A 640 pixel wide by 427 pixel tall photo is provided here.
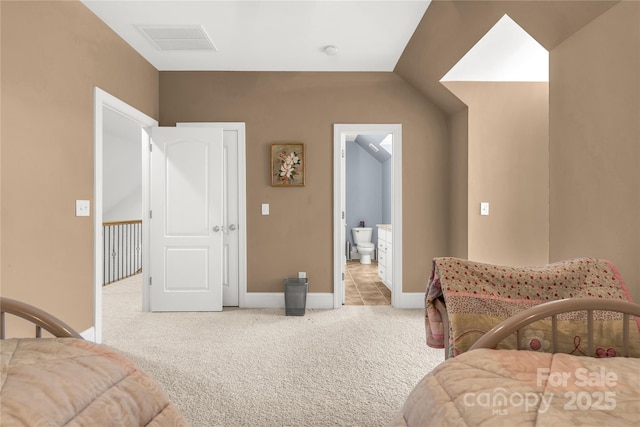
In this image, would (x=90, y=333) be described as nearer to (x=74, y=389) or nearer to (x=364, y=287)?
(x=74, y=389)

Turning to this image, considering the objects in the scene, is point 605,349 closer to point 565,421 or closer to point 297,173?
point 565,421

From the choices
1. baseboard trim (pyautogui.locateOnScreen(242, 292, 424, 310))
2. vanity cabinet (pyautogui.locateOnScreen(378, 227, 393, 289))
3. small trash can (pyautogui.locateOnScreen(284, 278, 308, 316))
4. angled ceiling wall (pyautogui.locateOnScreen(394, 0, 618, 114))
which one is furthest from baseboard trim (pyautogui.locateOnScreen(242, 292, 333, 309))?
angled ceiling wall (pyautogui.locateOnScreen(394, 0, 618, 114))

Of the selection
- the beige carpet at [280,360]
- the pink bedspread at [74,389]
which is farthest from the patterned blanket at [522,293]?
the pink bedspread at [74,389]

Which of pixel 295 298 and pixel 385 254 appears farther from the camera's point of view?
pixel 385 254

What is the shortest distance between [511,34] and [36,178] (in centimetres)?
337

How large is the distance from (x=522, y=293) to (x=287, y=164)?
282cm

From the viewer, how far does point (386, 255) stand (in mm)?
4855

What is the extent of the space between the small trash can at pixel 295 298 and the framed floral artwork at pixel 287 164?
112cm

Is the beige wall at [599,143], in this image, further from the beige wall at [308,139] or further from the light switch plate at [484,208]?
the beige wall at [308,139]

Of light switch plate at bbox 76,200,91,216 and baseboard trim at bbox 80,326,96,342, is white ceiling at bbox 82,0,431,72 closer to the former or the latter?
light switch plate at bbox 76,200,91,216

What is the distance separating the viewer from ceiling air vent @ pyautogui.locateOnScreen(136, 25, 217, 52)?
290 centimetres

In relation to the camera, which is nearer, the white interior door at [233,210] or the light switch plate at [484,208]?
the light switch plate at [484,208]

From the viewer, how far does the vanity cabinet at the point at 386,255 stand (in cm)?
458

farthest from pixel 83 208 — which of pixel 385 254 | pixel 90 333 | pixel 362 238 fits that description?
pixel 362 238
